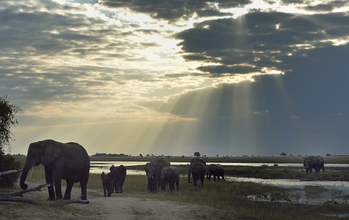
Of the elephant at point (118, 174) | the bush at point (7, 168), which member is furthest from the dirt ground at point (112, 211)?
the elephant at point (118, 174)

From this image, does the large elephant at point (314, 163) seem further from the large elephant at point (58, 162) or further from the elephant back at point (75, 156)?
the large elephant at point (58, 162)

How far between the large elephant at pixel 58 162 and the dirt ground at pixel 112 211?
4.98 ft

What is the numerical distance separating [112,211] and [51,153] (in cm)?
435

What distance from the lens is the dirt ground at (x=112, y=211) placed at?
1248cm

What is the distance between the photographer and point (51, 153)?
16.1 m

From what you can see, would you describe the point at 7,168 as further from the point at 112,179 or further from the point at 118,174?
the point at 118,174

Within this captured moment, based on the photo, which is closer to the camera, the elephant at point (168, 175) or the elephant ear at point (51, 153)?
the elephant ear at point (51, 153)

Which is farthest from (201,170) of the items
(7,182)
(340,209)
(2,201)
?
(2,201)

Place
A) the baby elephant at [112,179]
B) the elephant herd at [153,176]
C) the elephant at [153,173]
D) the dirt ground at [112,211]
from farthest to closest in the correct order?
the elephant at [153,173] → the elephant herd at [153,176] → the baby elephant at [112,179] → the dirt ground at [112,211]

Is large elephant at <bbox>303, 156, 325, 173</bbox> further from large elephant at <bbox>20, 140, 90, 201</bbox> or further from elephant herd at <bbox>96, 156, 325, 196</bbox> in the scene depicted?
large elephant at <bbox>20, 140, 90, 201</bbox>

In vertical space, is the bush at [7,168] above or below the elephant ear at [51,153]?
below

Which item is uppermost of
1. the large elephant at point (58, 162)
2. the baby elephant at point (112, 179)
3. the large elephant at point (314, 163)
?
the large elephant at point (58, 162)

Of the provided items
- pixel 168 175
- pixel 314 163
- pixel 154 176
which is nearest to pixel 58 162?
pixel 154 176

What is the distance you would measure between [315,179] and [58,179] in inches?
1435
